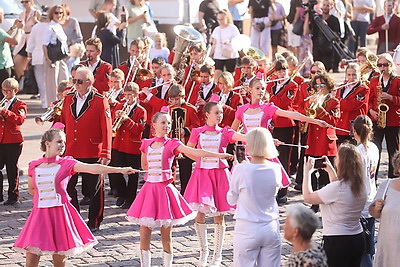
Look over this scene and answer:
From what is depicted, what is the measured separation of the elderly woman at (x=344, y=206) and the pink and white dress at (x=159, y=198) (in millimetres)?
1620

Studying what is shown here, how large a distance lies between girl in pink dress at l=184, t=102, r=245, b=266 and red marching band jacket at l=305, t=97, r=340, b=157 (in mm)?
2328

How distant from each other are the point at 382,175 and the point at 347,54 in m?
6.18

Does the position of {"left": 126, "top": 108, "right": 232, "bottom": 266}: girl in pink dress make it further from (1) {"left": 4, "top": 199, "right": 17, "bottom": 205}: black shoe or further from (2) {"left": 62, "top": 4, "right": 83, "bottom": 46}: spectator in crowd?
(2) {"left": 62, "top": 4, "right": 83, "bottom": 46}: spectator in crowd

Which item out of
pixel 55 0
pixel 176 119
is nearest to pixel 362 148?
pixel 176 119

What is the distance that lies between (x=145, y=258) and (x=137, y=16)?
418 inches

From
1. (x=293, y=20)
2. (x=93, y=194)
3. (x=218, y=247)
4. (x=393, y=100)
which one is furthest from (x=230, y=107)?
(x=293, y=20)

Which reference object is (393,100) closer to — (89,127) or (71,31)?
(89,127)

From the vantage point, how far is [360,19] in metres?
23.3

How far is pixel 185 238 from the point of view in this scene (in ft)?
35.8

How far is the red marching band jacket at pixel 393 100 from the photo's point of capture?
42.6 ft

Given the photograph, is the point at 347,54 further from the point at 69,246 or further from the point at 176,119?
the point at 69,246

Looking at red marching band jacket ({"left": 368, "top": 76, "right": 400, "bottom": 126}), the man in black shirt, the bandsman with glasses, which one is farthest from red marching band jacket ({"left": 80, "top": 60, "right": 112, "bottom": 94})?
the man in black shirt

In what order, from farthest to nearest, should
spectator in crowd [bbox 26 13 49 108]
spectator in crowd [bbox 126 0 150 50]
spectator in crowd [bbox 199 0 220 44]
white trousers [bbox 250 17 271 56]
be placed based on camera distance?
white trousers [bbox 250 17 271 56] < spectator in crowd [bbox 199 0 220 44] < spectator in crowd [bbox 126 0 150 50] < spectator in crowd [bbox 26 13 49 108]

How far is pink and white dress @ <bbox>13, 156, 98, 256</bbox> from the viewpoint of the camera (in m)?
8.63
